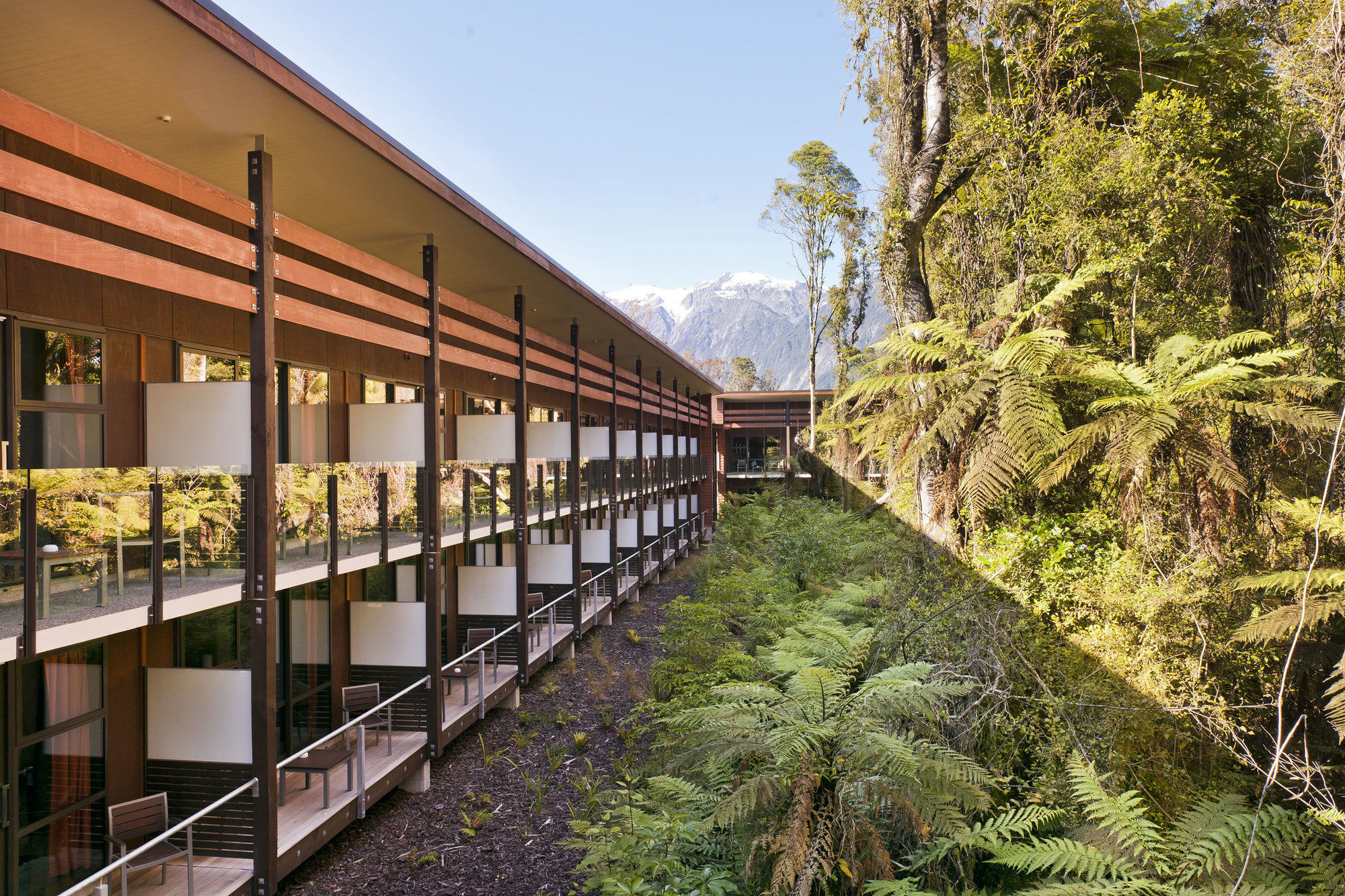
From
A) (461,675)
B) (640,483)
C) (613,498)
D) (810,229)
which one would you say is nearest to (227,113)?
(461,675)

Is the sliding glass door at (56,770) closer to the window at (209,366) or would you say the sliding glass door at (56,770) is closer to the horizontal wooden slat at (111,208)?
the window at (209,366)

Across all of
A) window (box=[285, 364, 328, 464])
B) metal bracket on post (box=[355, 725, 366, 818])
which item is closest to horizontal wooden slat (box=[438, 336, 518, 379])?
window (box=[285, 364, 328, 464])

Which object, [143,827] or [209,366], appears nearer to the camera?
[143,827]

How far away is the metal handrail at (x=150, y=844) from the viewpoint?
482 cm

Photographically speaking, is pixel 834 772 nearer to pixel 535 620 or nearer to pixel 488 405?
pixel 535 620

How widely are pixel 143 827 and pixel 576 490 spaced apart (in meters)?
10.6

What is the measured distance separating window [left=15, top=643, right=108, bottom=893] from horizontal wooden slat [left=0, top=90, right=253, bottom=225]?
4151 millimetres

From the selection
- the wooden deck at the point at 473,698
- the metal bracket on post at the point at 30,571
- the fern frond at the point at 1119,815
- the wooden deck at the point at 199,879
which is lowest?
the wooden deck at the point at 473,698

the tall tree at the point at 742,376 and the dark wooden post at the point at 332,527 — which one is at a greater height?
the tall tree at the point at 742,376

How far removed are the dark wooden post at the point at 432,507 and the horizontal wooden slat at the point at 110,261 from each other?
3537 millimetres

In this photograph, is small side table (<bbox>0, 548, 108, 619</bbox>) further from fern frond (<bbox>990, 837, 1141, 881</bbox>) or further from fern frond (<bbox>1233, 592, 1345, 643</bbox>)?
fern frond (<bbox>1233, 592, 1345, 643</bbox>)

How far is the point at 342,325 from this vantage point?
7879 mm

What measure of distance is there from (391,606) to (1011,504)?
8065mm

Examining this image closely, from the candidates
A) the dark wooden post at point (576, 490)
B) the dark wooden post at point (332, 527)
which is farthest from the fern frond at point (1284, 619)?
the dark wooden post at point (576, 490)
